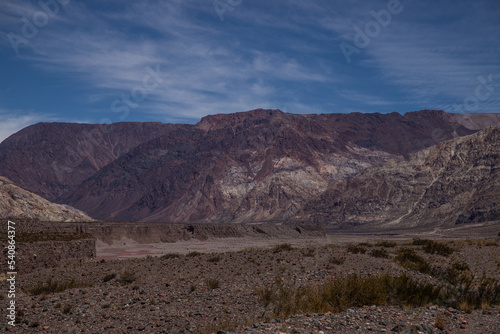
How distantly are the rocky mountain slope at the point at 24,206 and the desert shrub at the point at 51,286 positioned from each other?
72.1 m

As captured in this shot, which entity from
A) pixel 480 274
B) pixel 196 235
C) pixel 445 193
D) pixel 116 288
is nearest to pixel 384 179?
pixel 445 193

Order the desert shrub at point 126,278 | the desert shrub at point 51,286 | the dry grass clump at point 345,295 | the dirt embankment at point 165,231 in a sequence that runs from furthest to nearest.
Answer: the dirt embankment at point 165,231 < the desert shrub at point 126,278 < the desert shrub at point 51,286 < the dry grass clump at point 345,295

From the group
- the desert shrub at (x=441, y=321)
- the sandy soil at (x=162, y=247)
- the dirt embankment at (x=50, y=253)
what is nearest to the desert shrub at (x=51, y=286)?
the dirt embankment at (x=50, y=253)

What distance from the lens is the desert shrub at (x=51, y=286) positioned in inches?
802

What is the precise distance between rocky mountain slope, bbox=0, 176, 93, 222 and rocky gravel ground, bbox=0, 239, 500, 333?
70922 mm

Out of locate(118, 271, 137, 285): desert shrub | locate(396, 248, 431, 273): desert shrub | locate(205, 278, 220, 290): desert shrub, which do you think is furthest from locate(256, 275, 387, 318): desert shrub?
locate(396, 248, 431, 273): desert shrub

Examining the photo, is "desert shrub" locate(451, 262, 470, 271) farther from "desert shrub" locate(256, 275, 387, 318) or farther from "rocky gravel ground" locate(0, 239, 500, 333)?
"desert shrub" locate(256, 275, 387, 318)

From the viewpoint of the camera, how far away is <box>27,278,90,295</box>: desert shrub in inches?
802

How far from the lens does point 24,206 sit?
92250 mm

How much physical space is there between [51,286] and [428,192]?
165 meters

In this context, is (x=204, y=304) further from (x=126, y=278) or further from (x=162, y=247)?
(x=162, y=247)

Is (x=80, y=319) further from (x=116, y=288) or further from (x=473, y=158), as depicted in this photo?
(x=473, y=158)

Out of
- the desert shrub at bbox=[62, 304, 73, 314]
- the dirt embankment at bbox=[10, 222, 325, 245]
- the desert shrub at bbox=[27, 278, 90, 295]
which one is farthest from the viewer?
the dirt embankment at bbox=[10, 222, 325, 245]

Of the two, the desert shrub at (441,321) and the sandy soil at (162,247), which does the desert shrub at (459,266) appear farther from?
the sandy soil at (162,247)
